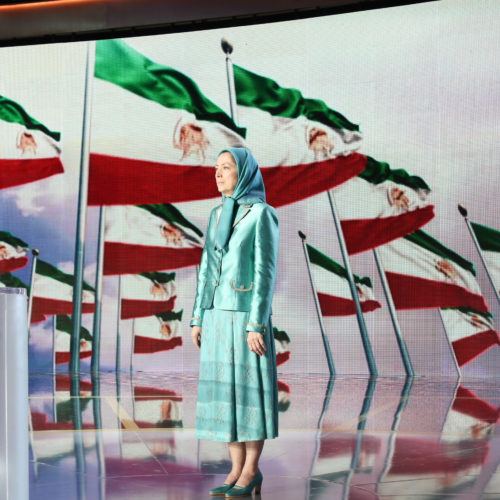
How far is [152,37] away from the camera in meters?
7.78

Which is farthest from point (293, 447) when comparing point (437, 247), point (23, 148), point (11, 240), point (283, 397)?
point (23, 148)

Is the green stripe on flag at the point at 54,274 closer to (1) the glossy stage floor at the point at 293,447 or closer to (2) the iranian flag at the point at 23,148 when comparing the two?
(2) the iranian flag at the point at 23,148

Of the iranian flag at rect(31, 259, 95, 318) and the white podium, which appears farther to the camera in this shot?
the iranian flag at rect(31, 259, 95, 318)

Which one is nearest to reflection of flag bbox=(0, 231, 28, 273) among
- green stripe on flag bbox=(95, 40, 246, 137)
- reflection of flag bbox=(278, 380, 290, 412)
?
green stripe on flag bbox=(95, 40, 246, 137)

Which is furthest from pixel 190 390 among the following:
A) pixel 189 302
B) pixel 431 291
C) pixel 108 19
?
pixel 108 19

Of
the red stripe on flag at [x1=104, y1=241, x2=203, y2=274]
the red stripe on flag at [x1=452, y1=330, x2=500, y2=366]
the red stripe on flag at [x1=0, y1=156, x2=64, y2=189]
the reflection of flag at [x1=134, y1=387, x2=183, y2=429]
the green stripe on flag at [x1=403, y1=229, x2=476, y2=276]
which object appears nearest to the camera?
the reflection of flag at [x1=134, y1=387, x2=183, y2=429]

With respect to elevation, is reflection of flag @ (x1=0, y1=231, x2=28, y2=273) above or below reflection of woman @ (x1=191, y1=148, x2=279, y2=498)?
above

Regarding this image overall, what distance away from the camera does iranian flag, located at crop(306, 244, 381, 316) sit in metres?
7.41

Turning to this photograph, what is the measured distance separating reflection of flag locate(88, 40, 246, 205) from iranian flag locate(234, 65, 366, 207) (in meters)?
0.36

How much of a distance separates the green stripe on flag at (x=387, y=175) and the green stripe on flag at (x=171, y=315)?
2302 millimetres

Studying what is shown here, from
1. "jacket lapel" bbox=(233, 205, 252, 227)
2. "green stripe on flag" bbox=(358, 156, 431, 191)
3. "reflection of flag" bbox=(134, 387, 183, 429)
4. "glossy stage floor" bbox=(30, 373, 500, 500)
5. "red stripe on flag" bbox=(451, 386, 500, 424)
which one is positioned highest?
"green stripe on flag" bbox=(358, 156, 431, 191)

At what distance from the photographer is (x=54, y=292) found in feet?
25.6

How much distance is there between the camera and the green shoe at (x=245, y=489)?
236cm

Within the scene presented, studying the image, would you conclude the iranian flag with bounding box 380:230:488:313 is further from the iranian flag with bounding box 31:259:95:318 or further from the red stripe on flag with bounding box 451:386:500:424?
the iranian flag with bounding box 31:259:95:318
